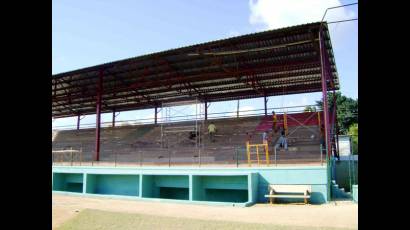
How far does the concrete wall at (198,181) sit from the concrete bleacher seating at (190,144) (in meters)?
1.47

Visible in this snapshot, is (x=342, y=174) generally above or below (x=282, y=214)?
above

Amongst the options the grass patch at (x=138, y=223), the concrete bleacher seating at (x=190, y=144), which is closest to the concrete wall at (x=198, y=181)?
the concrete bleacher seating at (x=190, y=144)

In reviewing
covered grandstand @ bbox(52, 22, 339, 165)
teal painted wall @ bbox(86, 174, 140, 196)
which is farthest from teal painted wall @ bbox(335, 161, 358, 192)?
teal painted wall @ bbox(86, 174, 140, 196)

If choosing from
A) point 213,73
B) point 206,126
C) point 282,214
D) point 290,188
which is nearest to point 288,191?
point 290,188

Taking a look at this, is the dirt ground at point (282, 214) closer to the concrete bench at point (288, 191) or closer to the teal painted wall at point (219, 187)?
the concrete bench at point (288, 191)

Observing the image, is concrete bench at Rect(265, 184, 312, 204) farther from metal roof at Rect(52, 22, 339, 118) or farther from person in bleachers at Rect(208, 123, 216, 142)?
person in bleachers at Rect(208, 123, 216, 142)

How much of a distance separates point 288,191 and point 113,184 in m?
8.94

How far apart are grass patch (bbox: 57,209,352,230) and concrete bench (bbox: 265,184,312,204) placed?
→ 4411 mm

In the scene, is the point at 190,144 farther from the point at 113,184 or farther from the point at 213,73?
the point at 113,184

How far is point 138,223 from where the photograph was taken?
8781 mm

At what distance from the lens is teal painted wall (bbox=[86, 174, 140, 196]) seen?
1652 cm
